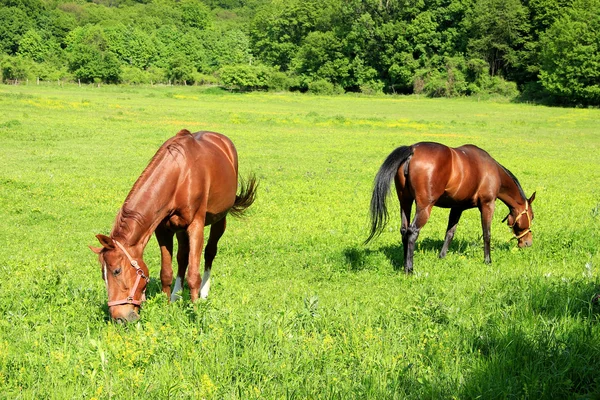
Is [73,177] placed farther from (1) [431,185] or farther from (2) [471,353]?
(2) [471,353]

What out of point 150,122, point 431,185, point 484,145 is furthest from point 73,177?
point 484,145

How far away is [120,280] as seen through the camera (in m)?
5.21

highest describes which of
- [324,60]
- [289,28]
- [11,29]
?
[289,28]

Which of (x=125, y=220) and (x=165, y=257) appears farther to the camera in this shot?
(x=165, y=257)

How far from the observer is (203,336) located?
179 inches

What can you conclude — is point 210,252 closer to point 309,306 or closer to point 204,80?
point 309,306

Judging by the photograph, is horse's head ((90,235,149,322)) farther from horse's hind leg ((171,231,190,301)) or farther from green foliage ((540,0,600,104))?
green foliage ((540,0,600,104))

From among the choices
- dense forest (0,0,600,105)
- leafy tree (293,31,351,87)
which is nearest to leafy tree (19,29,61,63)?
dense forest (0,0,600,105)

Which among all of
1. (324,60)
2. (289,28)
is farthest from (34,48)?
(324,60)

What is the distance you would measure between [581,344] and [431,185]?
14.7 feet

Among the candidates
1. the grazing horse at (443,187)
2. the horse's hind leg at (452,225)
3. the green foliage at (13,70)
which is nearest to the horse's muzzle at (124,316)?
the grazing horse at (443,187)

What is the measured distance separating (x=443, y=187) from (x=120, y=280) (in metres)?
5.57

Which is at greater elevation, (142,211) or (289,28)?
(289,28)

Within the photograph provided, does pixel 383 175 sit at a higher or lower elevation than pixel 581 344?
higher
